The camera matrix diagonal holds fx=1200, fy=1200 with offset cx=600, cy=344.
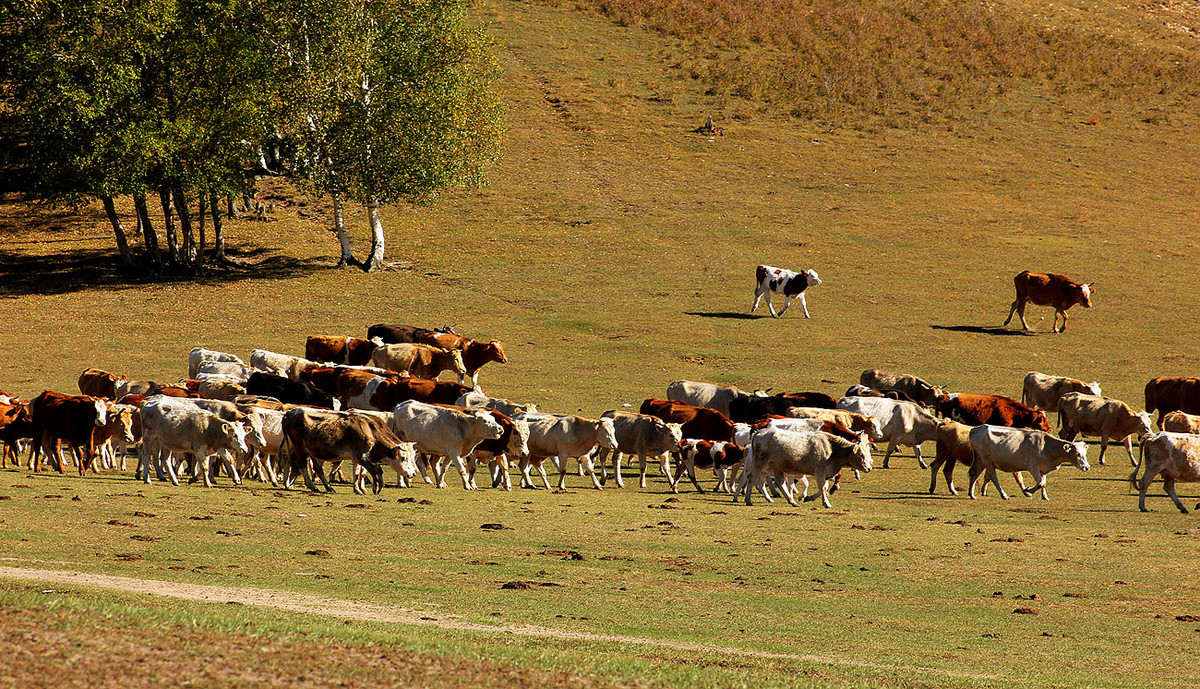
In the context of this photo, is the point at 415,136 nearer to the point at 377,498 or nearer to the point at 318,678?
the point at 377,498

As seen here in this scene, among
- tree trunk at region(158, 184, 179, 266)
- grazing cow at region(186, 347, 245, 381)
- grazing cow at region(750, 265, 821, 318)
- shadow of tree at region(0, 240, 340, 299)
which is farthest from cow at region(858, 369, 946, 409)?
tree trunk at region(158, 184, 179, 266)

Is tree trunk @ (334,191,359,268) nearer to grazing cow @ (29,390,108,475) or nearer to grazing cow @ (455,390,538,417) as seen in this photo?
grazing cow @ (455,390,538,417)

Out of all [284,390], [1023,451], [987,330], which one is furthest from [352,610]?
[987,330]

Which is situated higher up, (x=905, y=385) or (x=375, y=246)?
(x=375, y=246)

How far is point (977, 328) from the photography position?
1650 inches

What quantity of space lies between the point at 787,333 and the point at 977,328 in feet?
22.4

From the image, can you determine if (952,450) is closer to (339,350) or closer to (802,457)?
(802,457)

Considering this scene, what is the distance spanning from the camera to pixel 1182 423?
2534 cm

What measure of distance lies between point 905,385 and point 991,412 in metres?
4.30

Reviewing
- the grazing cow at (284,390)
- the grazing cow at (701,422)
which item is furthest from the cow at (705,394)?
the grazing cow at (284,390)

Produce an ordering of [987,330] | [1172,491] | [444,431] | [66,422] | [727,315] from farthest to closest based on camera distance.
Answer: [727,315], [987,330], [444,431], [66,422], [1172,491]

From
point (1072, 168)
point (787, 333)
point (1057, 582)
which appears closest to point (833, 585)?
point (1057, 582)

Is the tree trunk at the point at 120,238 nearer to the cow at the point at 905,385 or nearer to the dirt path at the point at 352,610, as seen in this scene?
the cow at the point at 905,385

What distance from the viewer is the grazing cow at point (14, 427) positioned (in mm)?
23047
